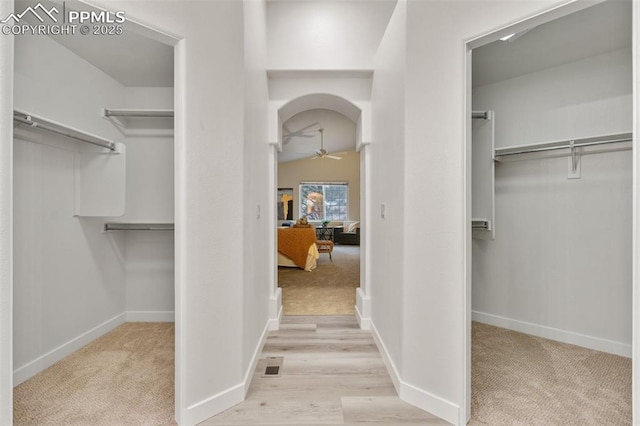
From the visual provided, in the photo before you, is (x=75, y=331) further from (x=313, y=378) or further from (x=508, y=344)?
(x=508, y=344)

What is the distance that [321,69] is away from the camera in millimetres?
2855

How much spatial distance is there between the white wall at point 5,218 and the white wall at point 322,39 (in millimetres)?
1984

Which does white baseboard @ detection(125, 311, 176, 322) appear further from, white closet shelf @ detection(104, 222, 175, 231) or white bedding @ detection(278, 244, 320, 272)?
white bedding @ detection(278, 244, 320, 272)

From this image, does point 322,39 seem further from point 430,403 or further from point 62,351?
point 62,351

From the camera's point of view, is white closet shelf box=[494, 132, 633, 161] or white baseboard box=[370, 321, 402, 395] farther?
white closet shelf box=[494, 132, 633, 161]

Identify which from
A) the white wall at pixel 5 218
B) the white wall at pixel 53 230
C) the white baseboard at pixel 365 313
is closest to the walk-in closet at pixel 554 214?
the white baseboard at pixel 365 313

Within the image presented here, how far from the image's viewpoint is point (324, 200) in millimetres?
10820

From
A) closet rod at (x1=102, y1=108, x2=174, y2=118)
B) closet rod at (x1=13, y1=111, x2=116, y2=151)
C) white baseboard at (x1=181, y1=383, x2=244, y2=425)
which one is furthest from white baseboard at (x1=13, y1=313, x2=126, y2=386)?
closet rod at (x1=102, y1=108, x2=174, y2=118)

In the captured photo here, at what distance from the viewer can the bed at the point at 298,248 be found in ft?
18.9

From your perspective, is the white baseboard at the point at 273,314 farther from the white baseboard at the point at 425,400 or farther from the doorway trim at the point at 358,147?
the white baseboard at the point at 425,400

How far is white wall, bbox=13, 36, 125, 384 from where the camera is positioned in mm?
2133

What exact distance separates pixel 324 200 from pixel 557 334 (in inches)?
332

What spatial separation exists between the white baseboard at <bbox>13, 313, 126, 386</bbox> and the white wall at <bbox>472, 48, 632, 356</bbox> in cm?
364

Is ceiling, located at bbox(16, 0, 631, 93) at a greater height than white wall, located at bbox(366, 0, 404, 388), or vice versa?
ceiling, located at bbox(16, 0, 631, 93)
